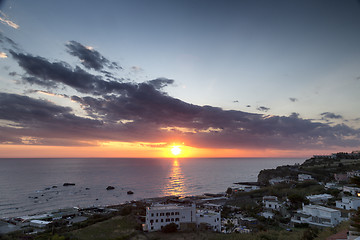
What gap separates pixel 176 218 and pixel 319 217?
22.8 metres

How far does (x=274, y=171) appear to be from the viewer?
336 ft

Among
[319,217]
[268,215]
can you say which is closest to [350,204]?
[319,217]

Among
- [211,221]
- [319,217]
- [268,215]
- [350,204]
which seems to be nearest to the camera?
[319,217]

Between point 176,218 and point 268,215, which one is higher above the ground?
point 176,218

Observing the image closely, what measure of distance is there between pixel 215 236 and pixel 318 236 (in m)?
12.7

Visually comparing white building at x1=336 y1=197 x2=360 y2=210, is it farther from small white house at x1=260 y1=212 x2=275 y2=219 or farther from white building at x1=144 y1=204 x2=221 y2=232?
white building at x1=144 y1=204 x2=221 y2=232

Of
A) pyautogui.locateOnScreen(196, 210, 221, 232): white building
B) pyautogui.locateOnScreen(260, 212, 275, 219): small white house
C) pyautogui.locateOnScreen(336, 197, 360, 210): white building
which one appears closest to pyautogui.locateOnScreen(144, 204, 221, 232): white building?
pyautogui.locateOnScreen(196, 210, 221, 232): white building

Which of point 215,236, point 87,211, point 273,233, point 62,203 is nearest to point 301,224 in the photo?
point 273,233

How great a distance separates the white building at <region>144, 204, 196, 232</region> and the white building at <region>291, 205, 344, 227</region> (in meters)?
17.3

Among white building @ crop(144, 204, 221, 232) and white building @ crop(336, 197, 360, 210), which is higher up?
white building @ crop(336, 197, 360, 210)

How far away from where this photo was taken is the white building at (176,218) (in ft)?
108

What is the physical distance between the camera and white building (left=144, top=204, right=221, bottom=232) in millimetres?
32938

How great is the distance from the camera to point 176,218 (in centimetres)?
3366

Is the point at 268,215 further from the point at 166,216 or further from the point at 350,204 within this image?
the point at 166,216
